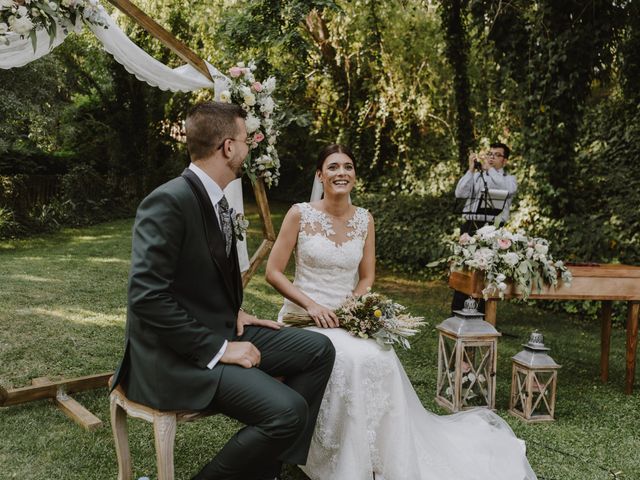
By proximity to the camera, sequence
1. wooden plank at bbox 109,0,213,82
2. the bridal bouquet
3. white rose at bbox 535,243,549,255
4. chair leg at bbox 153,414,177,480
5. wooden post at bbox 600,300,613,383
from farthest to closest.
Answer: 1. wooden post at bbox 600,300,613,383
2. white rose at bbox 535,243,549,255
3. wooden plank at bbox 109,0,213,82
4. the bridal bouquet
5. chair leg at bbox 153,414,177,480

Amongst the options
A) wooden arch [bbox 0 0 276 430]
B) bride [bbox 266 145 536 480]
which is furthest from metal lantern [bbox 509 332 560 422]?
wooden arch [bbox 0 0 276 430]

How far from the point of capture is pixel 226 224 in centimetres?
274

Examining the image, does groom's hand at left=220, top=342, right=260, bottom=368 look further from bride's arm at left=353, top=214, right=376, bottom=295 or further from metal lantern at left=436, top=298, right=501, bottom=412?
metal lantern at left=436, top=298, right=501, bottom=412

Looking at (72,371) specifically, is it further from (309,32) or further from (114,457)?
(309,32)

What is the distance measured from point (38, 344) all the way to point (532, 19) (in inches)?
285

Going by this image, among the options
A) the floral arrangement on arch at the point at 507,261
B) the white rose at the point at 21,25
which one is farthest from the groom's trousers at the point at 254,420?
the floral arrangement on arch at the point at 507,261

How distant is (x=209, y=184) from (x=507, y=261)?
8.36 ft

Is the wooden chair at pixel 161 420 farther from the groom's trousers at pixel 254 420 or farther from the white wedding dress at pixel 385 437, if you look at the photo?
the white wedding dress at pixel 385 437

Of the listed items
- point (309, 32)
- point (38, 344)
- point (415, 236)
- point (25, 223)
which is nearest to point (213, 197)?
point (38, 344)

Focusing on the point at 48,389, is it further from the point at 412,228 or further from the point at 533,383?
the point at 412,228

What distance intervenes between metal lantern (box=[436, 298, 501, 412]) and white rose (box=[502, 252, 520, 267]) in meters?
0.41

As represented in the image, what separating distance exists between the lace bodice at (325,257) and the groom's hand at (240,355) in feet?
3.80

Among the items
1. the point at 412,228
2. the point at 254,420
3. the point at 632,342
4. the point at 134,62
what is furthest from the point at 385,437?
the point at 412,228

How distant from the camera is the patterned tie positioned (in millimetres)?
2705
